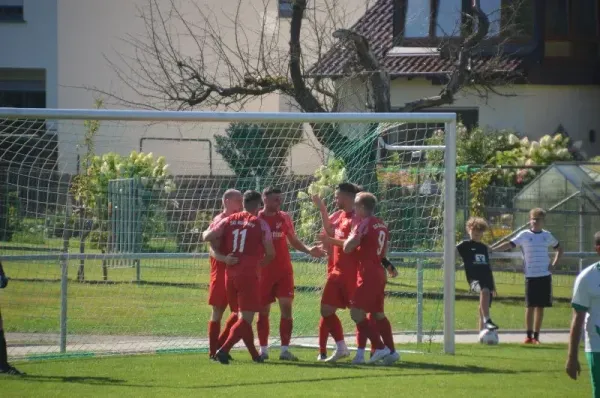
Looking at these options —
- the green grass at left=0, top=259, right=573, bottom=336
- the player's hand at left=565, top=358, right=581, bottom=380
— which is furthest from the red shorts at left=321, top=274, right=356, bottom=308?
the player's hand at left=565, top=358, right=581, bottom=380

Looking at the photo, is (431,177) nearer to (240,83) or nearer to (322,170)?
(322,170)

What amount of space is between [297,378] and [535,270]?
532 cm

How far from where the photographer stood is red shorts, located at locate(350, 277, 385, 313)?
38.4 feet

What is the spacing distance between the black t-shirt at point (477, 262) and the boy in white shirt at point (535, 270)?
1.82 ft

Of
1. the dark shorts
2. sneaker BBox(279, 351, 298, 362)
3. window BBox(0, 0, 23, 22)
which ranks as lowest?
sneaker BBox(279, 351, 298, 362)

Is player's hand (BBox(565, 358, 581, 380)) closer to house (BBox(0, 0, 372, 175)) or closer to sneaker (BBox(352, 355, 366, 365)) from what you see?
sneaker (BBox(352, 355, 366, 365))

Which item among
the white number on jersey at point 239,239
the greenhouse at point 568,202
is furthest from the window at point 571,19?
the white number on jersey at point 239,239

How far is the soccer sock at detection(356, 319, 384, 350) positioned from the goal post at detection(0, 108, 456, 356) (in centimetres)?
145

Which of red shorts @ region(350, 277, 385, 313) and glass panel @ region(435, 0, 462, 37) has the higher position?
glass panel @ region(435, 0, 462, 37)

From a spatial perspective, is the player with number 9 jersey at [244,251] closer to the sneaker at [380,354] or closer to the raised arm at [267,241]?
the raised arm at [267,241]

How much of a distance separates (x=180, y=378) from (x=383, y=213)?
17.3ft

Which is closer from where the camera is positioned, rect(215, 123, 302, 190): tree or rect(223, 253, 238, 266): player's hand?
rect(223, 253, 238, 266): player's hand

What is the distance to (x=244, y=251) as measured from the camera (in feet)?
37.9

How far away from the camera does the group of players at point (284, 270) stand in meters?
11.6
